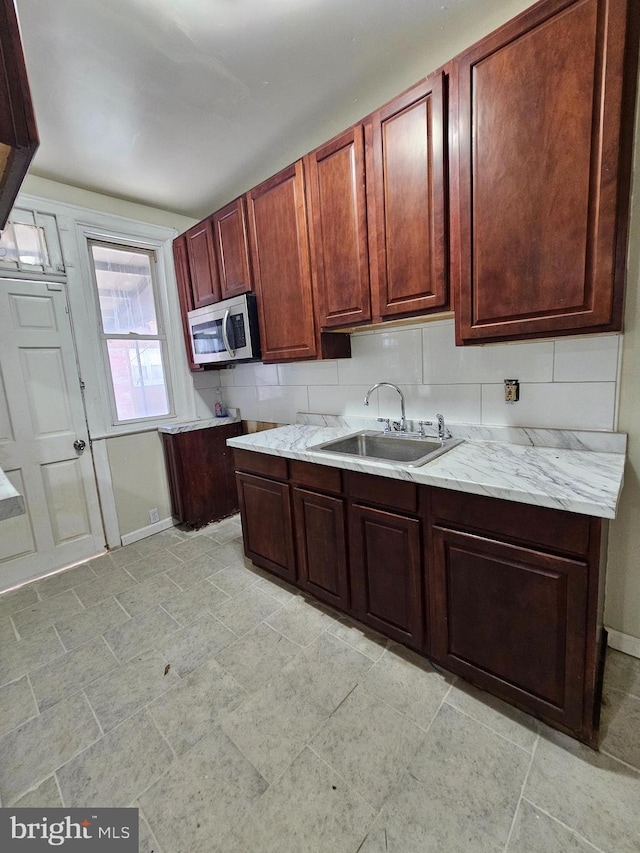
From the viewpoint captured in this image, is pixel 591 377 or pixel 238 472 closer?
pixel 591 377

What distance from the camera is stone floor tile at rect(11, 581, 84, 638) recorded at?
2021 mm

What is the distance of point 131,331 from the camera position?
2936mm

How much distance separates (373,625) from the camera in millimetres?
1728

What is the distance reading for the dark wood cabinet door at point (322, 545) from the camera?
5.84 feet

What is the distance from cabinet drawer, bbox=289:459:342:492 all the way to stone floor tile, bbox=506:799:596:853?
1196 millimetres

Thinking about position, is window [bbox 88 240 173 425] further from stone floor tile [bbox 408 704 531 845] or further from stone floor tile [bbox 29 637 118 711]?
stone floor tile [bbox 408 704 531 845]

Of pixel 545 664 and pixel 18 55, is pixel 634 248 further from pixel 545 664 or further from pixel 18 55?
pixel 18 55

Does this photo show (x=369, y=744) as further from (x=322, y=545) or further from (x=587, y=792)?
(x=322, y=545)

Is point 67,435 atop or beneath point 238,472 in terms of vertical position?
atop

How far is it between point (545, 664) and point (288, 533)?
1.29 m

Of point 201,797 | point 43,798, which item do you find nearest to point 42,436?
point 43,798

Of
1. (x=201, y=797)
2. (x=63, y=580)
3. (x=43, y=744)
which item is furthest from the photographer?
(x=63, y=580)

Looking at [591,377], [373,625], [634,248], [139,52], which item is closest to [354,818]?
[373,625]

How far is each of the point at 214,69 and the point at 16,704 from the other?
3024 mm
